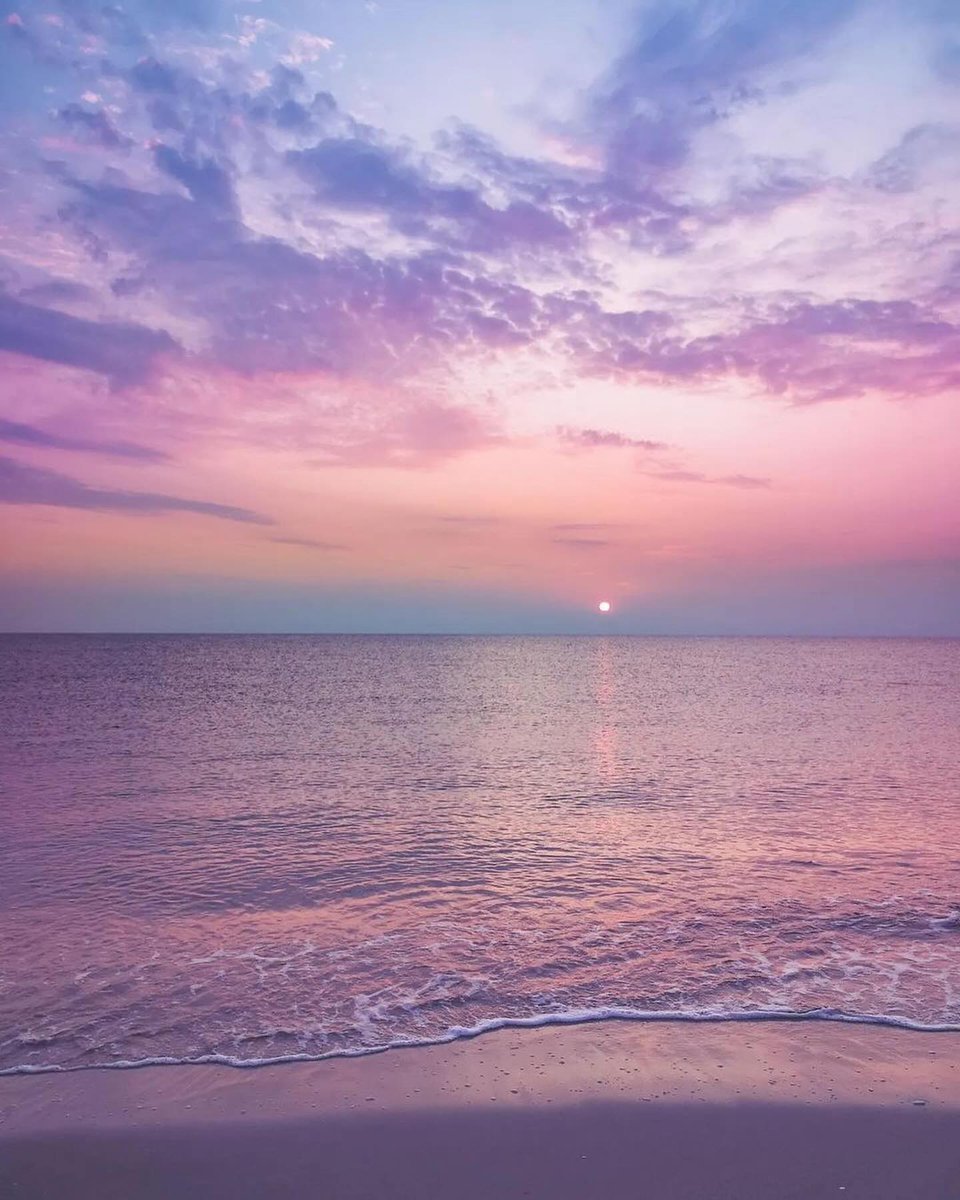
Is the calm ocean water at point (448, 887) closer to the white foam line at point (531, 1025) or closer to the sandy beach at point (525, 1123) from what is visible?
the white foam line at point (531, 1025)

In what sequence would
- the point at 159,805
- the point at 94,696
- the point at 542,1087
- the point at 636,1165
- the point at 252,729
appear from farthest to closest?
the point at 94,696
the point at 252,729
the point at 159,805
the point at 542,1087
the point at 636,1165

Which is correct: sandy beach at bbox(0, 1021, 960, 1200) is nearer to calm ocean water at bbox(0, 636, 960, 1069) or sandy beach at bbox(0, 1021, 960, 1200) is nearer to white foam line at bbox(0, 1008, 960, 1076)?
white foam line at bbox(0, 1008, 960, 1076)

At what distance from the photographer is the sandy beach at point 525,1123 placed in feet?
24.4

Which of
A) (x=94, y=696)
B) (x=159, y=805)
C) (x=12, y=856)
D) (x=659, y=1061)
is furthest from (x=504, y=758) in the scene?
(x=94, y=696)

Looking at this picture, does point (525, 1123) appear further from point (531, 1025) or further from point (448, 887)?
point (448, 887)

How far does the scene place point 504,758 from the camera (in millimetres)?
36375

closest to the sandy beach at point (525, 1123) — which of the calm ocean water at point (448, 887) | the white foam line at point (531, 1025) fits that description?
the white foam line at point (531, 1025)

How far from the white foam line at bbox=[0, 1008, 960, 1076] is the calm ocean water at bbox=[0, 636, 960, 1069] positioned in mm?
90

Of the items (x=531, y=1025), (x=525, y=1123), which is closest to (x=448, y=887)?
(x=531, y=1025)

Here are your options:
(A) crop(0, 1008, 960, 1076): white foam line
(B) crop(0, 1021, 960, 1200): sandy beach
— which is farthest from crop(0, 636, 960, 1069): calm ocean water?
(B) crop(0, 1021, 960, 1200): sandy beach

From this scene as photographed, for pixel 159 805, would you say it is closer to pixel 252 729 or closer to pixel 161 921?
pixel 161 921

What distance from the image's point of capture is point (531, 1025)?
10672 millimetres

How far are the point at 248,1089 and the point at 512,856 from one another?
11120mm

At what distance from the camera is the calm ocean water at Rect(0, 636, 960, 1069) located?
37.2 feet
